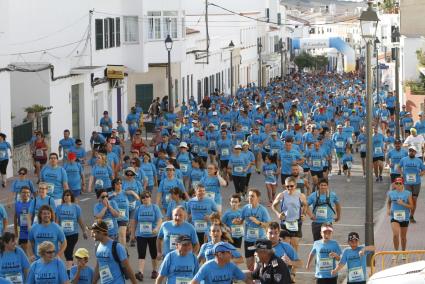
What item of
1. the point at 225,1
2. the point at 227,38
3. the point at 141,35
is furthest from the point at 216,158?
the point at 225,1

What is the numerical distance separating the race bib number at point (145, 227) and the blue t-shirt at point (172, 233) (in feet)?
6.05

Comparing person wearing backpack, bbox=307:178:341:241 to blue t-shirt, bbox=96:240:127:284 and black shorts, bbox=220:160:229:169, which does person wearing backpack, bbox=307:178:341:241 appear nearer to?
blue t-shirt, bbox=96:240:127:284

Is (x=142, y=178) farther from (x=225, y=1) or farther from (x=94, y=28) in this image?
(x=225, y=1)

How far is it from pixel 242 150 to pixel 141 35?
21.9 metres

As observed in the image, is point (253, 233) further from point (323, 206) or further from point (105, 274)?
point (105, 274)

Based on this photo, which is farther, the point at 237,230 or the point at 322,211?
the point at 322,211

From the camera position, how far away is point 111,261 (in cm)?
1348

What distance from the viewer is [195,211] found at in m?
17.6

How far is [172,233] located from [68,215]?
8.57ft

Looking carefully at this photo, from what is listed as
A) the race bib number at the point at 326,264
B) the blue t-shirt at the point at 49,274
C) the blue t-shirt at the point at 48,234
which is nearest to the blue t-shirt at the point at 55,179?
the blue t-shirt at the point at 48,234

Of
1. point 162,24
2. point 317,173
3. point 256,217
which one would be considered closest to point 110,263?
Answer: point 256,217

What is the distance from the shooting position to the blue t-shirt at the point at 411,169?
22.9m

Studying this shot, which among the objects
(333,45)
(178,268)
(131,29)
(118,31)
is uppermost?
(333,45)

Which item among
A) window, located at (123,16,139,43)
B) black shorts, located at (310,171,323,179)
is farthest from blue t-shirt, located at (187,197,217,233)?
window, located at (123,16,139,43)
